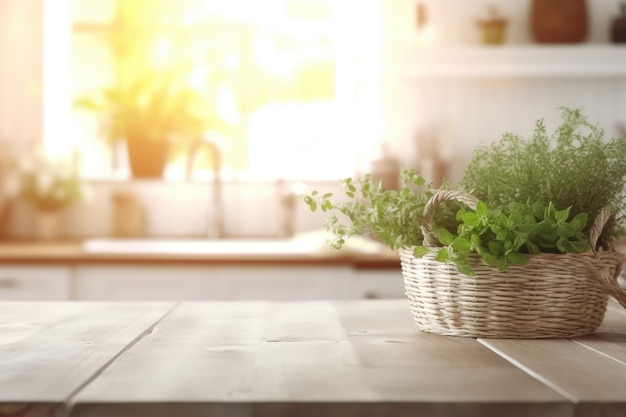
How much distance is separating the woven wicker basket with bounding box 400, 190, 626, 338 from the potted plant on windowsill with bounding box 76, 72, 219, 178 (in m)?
2.60

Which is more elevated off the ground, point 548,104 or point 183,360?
point 548,104

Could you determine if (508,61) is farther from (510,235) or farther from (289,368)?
(289,368)

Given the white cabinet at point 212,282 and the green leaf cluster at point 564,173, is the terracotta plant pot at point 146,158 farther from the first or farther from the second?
the green leaf cluster at point 564,173

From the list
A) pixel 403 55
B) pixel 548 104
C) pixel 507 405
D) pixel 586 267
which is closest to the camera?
pixel 507 405

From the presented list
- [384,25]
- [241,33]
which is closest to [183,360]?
[384,25]

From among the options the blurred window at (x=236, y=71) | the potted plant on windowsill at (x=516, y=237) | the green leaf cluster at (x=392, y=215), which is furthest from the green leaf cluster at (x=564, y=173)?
the blurred window at (x=236, y=71)

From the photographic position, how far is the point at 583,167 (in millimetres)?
1221

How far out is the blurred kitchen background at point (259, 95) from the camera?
3469 millimetres

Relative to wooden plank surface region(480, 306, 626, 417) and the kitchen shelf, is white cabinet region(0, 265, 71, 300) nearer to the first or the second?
the kitchen shelf

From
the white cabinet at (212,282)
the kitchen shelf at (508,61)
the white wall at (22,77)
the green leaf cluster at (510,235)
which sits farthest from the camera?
the white wall at (22,77)

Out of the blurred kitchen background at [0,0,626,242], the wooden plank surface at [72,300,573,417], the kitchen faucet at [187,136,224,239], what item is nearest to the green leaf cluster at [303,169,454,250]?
the wooden plank surface at [72,300,573,417]

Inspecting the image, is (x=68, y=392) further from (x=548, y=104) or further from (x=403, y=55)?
(x=548, y=104)

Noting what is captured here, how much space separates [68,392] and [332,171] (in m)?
3.05

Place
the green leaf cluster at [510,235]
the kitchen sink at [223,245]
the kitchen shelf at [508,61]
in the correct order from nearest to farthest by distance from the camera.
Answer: the green leaf cluster at [510,235]
the kitchen sink at [223,245]
the kitchen shelf at [508,61]
